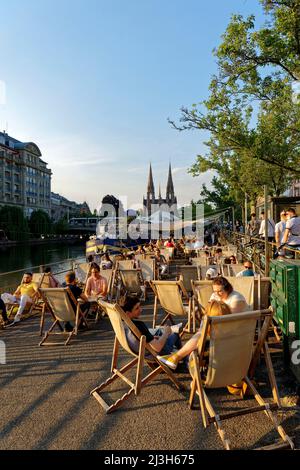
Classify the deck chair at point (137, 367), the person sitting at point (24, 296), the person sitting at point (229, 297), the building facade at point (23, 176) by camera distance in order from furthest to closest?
the building facade at point (23, 176) < the person sitting at point (24, 296) < the person sitting at point (229, 297) < the deck chair at point (137, 367)

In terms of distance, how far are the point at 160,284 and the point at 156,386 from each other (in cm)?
202

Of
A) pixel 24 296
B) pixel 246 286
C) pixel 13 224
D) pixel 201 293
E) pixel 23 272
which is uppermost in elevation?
pixel 13 224

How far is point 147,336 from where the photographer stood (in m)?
4.19

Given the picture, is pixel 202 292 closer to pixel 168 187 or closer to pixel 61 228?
pixel 61 228

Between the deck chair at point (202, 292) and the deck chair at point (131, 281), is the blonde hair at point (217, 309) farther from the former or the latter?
the deck chair at point (131, 281)

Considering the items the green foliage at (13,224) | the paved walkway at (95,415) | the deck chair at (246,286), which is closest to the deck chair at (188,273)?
the deck chair at (246,286)

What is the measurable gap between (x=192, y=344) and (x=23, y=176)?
4181 inches

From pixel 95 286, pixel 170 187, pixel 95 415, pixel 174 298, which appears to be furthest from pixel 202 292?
pixel 170 187

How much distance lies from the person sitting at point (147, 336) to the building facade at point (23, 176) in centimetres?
9364

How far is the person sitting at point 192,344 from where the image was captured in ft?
13.0

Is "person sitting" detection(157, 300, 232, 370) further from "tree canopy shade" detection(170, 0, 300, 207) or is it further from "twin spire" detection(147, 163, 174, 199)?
"twin spire" detection(147, 163, 174, 199)
